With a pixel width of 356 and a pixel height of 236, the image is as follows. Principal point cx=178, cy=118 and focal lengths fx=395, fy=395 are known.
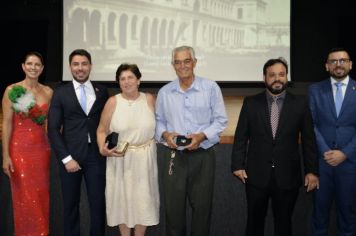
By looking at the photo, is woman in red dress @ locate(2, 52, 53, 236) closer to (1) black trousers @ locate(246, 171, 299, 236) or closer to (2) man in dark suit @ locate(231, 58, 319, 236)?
(2) man in dark suit @ locate(231, 58, 319, 236)

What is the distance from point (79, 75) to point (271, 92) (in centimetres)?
150

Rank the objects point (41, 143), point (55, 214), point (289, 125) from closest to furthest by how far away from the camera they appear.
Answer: point (289, 125) → point (41, 143) → point (55, 214)

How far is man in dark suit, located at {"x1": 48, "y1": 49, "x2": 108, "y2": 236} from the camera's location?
3.10 meters

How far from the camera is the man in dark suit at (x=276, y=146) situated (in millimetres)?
2904

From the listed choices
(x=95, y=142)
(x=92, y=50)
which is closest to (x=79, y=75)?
(x=95, y=142)

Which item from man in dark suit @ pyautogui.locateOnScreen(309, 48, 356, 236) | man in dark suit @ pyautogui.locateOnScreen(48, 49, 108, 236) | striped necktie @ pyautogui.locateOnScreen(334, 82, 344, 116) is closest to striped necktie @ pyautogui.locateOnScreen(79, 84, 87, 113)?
man in dark suit @ pyautogui.locateOnScreen(48, 49, 108, 236)

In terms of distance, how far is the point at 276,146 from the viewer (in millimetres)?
2932

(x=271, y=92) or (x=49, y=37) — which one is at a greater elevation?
(x=49, y=37)

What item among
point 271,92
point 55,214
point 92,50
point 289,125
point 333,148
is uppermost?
point 92,50

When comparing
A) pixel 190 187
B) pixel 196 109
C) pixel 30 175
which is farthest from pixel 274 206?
pixel 30 175

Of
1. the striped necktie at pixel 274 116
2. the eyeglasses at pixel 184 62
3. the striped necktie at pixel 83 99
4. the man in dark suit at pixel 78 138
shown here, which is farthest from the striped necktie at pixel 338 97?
the striped necktie at pixel 83 99

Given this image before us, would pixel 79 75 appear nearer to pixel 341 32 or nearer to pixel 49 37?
pixel 49 37

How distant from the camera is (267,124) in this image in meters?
2.93

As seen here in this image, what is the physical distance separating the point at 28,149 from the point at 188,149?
139 cm
